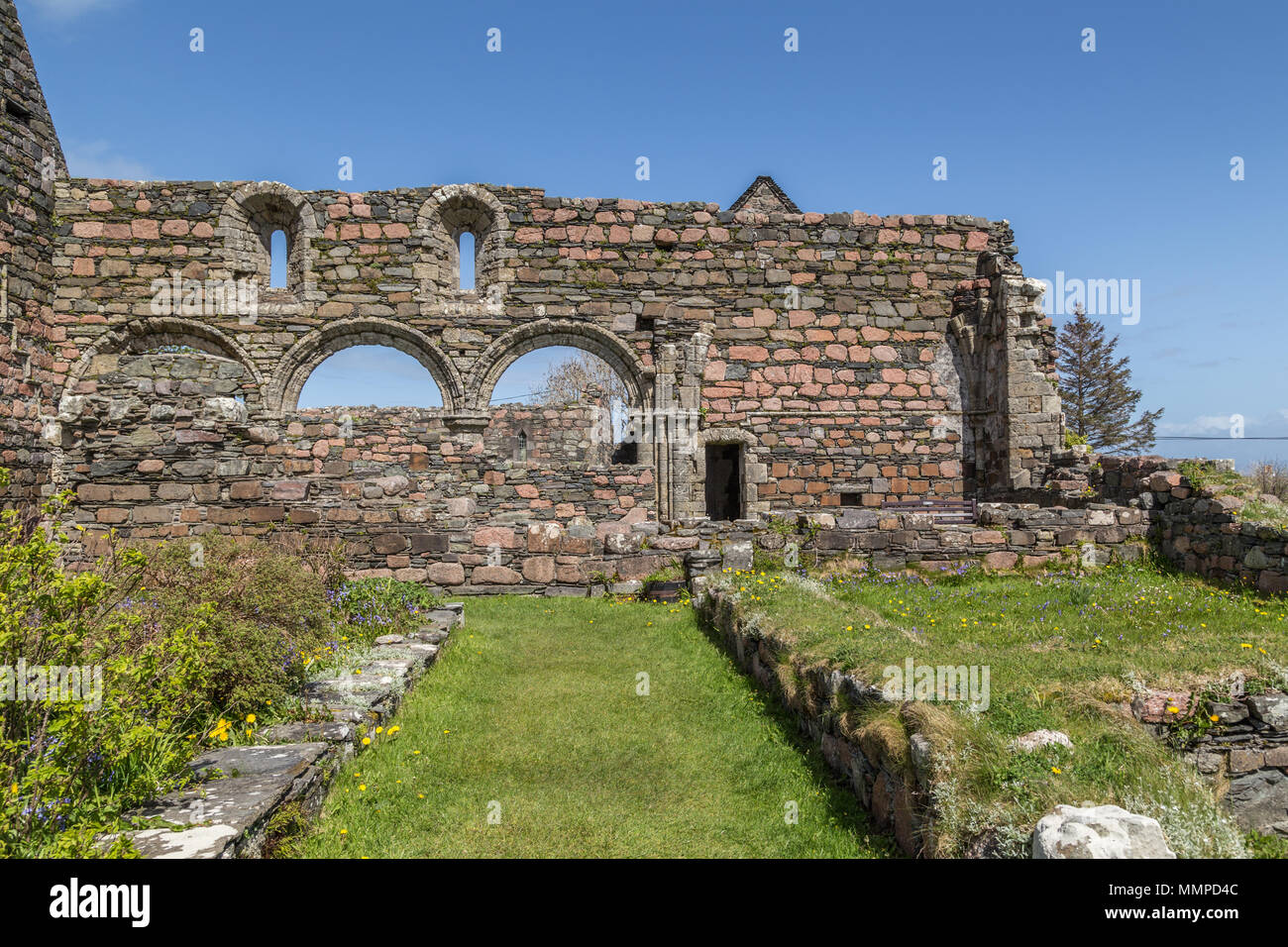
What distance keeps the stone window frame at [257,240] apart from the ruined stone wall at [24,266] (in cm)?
323

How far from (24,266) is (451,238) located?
7.83m

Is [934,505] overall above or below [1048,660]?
above

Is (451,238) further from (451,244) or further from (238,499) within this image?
(238,499)

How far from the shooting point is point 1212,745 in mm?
4305

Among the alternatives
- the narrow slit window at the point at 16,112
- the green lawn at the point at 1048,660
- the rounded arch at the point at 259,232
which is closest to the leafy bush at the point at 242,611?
the green lawn at the point at 1048,660

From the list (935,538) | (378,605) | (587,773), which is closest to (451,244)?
(378,605)

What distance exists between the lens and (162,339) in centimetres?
1577

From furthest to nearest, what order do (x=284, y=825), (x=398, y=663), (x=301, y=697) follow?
(x=398, y=663) → (x=301, y=697) → (x=284, y=825)

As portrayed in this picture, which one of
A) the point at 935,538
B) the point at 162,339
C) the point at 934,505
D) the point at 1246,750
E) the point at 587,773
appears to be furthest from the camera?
the point at 934,505

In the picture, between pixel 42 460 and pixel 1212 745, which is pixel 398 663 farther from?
pixel 42 460

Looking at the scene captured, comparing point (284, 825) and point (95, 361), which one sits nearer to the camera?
point (284, 825)

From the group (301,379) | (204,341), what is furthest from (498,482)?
(204,341)

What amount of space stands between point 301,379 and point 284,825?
13.8m
